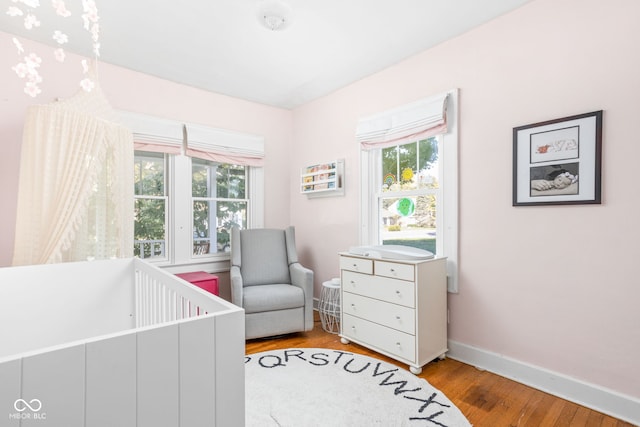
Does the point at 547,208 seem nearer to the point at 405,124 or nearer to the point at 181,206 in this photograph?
the point at 405,124

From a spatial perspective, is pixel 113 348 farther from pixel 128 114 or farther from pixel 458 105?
pixel 128 114

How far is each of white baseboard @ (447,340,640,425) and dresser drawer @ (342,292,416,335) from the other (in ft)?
1.63

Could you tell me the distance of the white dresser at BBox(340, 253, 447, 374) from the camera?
7.28 ft

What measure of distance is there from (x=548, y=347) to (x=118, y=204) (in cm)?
301

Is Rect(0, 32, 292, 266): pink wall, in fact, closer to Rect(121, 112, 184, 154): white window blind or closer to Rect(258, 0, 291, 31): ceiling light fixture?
Rect(121, 112, 184, 154): white window blind

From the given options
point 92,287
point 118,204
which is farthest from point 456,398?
point 118,204

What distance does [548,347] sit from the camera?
6.52 ft

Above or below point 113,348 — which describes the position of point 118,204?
above

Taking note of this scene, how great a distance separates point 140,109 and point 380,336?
293 centimetres

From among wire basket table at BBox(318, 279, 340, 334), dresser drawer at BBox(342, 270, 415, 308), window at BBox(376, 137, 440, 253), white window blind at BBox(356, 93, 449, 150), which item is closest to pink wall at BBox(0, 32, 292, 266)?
wire basket table at BBox(318, 279, 340, 334)

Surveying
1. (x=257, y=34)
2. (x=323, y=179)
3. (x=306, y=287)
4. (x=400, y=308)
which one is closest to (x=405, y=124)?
(x=323, y=179)

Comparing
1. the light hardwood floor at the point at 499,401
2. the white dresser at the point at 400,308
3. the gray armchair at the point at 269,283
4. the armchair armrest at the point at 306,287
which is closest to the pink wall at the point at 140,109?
the gray armchair at the point at 269,283

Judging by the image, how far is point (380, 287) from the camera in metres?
2.45

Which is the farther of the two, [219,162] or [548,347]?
[219,162]
